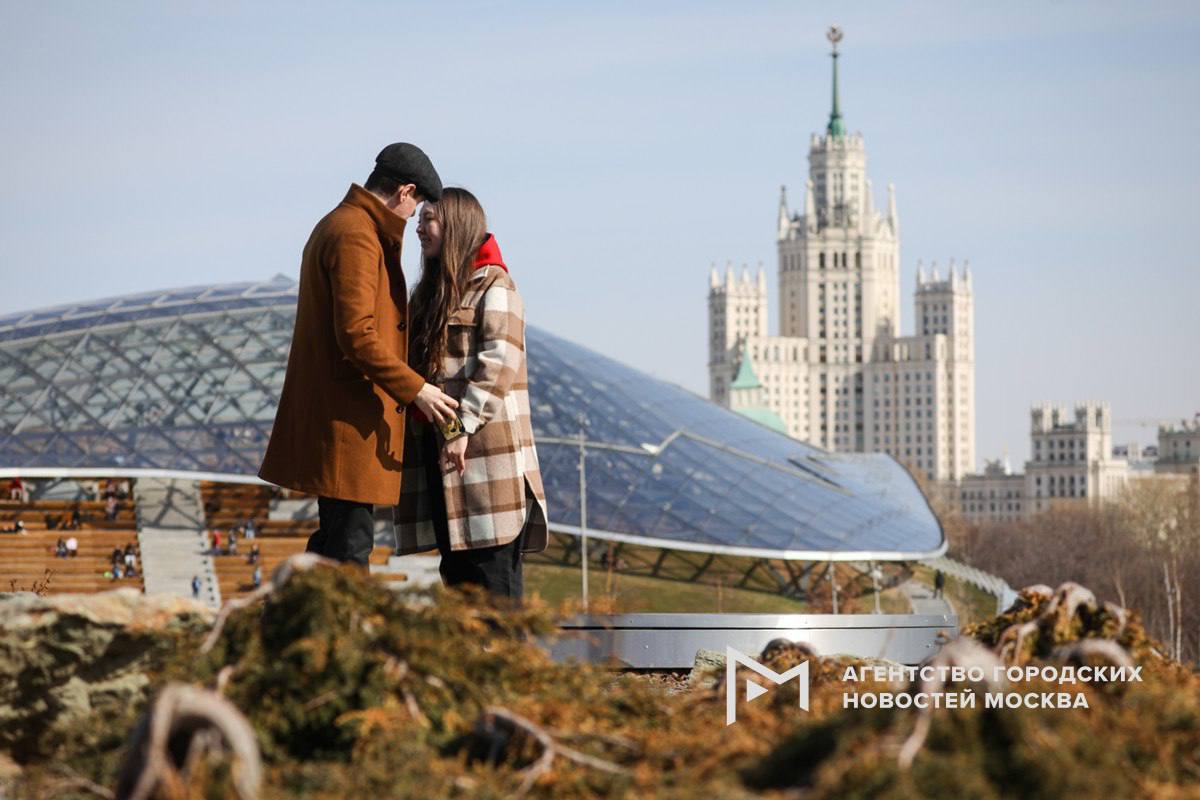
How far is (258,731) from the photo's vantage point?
2959mm

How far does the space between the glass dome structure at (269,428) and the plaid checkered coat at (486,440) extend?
3345cm

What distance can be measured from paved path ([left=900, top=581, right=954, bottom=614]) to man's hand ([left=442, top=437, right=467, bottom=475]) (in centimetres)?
3954

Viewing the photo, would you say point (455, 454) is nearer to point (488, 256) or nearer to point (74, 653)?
point (488, 256)

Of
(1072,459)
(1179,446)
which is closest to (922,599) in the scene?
(1072,459)

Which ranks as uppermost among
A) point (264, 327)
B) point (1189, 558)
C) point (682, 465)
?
point (264, 327)

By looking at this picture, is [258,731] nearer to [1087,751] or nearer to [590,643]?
[1087,751]

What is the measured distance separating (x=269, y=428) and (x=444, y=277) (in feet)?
128

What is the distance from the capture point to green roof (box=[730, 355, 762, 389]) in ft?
569

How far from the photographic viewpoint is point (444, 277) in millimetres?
5176

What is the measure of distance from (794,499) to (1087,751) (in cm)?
4064

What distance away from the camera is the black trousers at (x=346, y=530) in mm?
4820

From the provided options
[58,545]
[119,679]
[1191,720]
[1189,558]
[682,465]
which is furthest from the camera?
[1189,558]

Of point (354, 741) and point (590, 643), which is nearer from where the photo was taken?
point (354, 741)

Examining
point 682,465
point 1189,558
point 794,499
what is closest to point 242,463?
point 682,465
